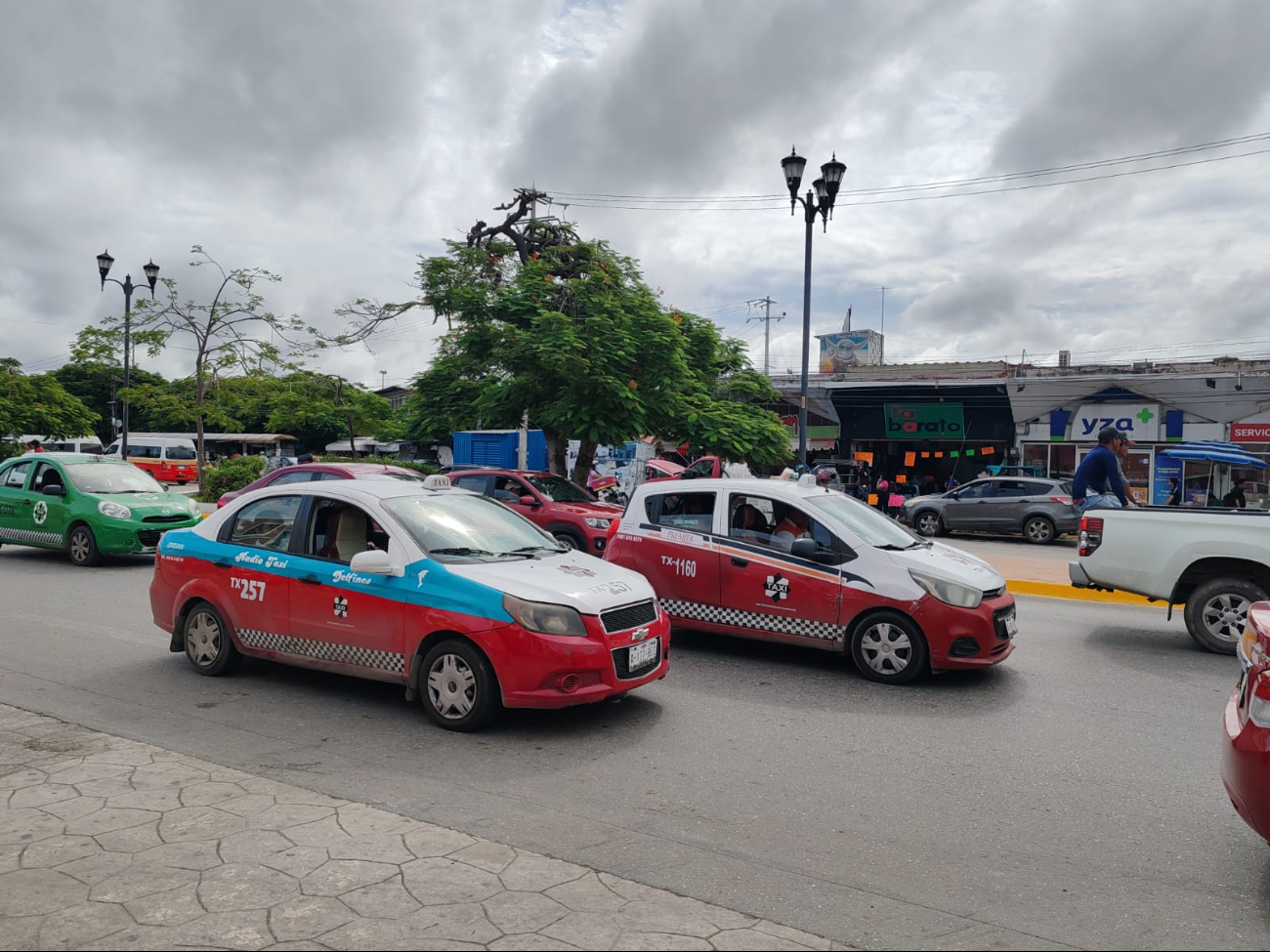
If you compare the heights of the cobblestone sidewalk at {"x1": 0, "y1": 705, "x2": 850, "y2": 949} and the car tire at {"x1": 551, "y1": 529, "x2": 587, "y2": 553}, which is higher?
the car tire at {"x1": 551, "y1": 529, "x2": 587, "y2": 553}

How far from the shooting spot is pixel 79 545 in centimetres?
1338

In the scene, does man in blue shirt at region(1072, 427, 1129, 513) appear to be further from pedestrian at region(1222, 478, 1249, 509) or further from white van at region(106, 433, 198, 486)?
white van at region(106, 433, 198, 486)

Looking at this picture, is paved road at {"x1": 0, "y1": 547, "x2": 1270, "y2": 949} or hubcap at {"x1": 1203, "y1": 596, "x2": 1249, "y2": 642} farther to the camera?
hubcap at {"x1": 1203, "y1": 596, "x2": 1249, "y2": 642}

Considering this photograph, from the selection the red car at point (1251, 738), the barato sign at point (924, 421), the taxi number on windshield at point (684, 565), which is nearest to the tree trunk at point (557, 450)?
the taxi number on windshield at point (684, 565)

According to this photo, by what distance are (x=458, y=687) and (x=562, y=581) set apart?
92 centimetres

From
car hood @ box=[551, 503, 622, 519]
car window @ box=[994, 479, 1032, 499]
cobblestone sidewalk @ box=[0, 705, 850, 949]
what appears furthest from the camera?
car window @ box=[994, 479, 1032, 499]

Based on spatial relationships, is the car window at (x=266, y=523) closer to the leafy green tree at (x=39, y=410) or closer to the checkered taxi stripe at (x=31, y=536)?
the checkered taxi stripe at (x=31, y=536)

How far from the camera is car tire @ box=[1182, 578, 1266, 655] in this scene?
328 inches

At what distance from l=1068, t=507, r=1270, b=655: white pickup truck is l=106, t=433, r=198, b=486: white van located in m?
45.9

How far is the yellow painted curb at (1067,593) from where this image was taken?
38.6 ft

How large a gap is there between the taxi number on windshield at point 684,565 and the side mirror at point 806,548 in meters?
1.03

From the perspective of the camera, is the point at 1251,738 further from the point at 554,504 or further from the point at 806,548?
the point at 554,504

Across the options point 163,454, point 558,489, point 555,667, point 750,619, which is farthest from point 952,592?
point 163,454

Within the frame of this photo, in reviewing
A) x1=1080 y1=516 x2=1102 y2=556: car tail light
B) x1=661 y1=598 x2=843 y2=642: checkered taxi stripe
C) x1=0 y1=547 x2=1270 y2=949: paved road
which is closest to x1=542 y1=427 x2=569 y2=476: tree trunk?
x1=661 y1=598 x2=843 y2=642: checkered taxi stripe
